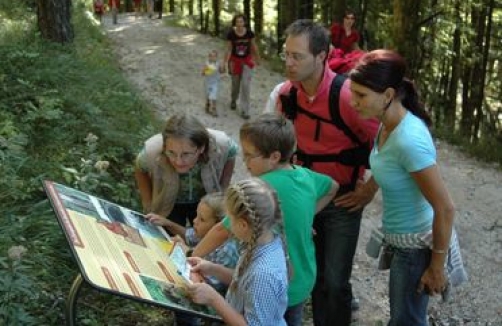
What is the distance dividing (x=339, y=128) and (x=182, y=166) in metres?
0.92

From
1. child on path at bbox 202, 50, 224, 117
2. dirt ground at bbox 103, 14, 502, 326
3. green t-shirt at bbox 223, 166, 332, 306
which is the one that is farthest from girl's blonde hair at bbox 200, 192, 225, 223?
child on path at bbox 202, 50, 224, 117

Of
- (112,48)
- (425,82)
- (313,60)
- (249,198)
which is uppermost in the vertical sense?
(313,60)

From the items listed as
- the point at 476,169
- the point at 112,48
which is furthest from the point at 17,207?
the point at 112,48

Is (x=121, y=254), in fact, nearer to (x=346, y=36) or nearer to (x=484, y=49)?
(x=346, y=36)

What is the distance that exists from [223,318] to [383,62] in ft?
4.50

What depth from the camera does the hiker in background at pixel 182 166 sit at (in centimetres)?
326

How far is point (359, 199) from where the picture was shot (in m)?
3.59

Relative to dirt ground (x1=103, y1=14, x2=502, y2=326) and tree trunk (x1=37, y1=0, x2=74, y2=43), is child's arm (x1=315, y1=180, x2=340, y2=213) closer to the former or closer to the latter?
dirt ground (x1=103, y1=14, x2=502, y2=326)

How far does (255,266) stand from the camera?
2.47m

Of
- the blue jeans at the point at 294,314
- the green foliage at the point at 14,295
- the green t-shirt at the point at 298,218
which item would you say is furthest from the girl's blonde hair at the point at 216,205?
the green foliage at the point at 14,295

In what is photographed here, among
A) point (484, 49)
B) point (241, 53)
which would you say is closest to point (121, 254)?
point (241, 53)

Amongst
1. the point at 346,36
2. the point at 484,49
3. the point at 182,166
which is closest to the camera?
the point at 182,166

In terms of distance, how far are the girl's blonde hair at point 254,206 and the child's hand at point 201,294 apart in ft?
0.71

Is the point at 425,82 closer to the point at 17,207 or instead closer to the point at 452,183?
the point at 452,183
